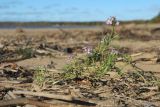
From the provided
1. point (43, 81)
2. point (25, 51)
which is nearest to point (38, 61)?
point (25, 51)

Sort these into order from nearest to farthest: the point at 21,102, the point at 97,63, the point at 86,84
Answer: the point at 21,102
the point at 86,84
the point at 97,63

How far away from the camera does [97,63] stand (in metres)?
6.19

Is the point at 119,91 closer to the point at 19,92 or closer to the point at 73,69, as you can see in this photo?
the point at 73,69

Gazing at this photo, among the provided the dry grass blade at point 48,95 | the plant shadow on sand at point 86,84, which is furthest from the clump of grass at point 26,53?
the dry grass blade at point 48,95

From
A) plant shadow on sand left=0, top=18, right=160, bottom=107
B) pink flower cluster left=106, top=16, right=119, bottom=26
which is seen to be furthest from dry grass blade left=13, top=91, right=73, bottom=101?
pink flower cluster left=106, top=16, right=119, bottom=26

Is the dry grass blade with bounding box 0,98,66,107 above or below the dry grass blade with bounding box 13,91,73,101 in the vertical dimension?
below

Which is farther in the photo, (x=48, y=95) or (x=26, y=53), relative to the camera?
(x=26, y=53)

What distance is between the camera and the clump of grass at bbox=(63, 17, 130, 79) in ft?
19.6

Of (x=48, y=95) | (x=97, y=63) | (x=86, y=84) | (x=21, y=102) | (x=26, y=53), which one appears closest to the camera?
(x=21, y=102)

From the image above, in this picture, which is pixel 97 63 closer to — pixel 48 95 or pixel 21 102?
pixel 48 95

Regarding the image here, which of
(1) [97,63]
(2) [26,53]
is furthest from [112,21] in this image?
(2) [26,53]

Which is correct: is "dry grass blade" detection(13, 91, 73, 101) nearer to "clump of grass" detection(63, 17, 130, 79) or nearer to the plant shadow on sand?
the plant shadow on sand

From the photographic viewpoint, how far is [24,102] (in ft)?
15.3

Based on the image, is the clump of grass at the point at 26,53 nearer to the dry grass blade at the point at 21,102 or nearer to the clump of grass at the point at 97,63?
the clump of grass at the point at 97,63
